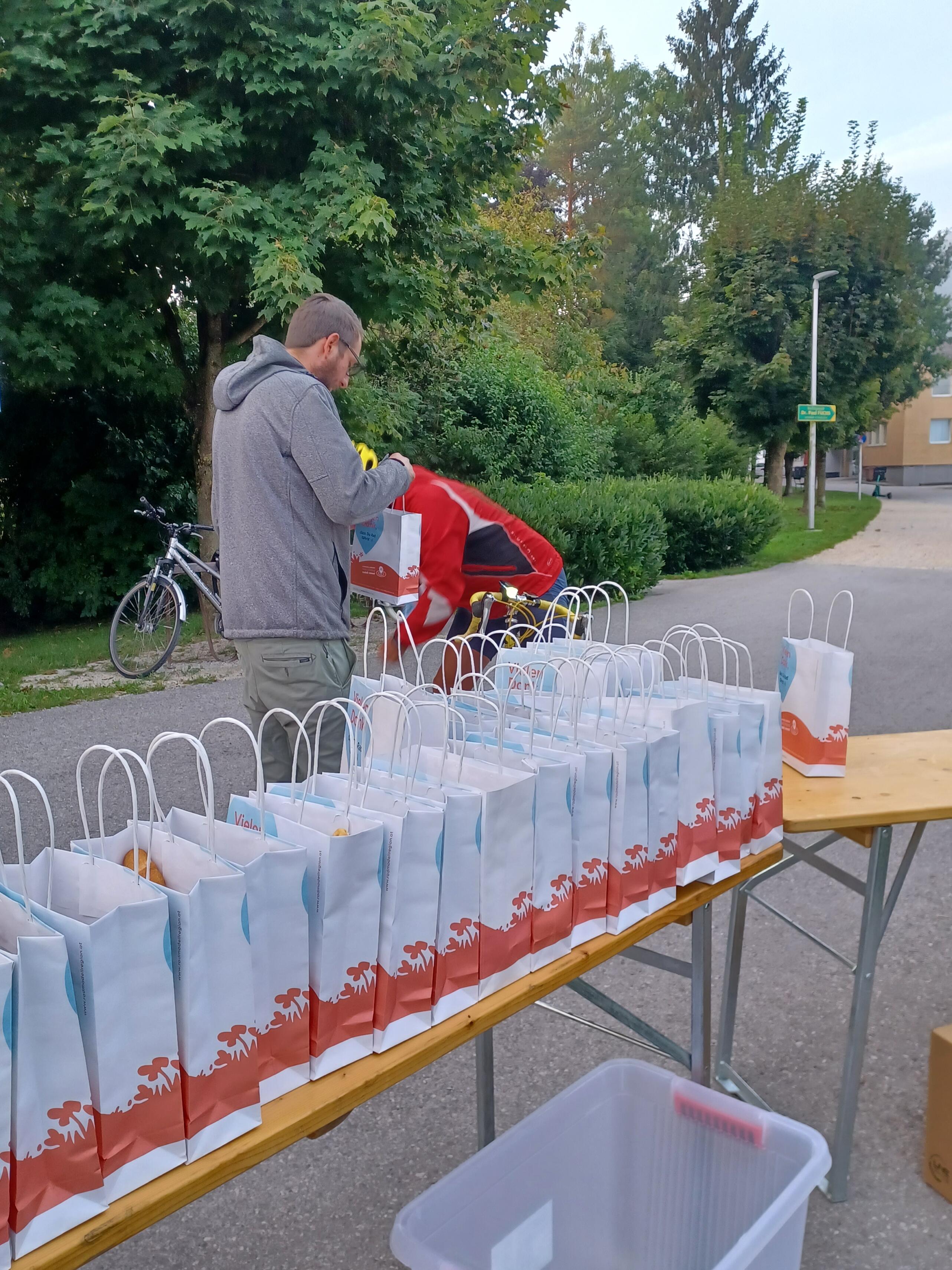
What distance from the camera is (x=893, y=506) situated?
3034cm

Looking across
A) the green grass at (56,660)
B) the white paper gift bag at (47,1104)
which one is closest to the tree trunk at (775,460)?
the green grass at (56,660)

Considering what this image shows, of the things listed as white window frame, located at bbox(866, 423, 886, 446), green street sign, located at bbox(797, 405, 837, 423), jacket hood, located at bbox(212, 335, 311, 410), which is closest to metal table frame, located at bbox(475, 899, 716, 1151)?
jacket hood, located at bbox(212, 335, 311, 410)

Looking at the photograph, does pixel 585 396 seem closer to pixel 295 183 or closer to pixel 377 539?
pixel 295 183

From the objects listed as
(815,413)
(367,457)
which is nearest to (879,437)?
(815,413)

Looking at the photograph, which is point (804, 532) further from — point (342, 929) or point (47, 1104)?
point (47, 1104)

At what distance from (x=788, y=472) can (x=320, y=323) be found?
1184 inches

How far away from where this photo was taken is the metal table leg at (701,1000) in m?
2.34

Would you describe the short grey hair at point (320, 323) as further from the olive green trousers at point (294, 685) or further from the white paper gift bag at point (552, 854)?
the white paper gift bag at point (552, 854)

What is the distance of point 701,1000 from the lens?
238 cm

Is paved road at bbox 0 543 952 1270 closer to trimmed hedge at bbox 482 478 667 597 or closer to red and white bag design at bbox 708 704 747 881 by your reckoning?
red and white bag design at bbox 708 704 747 881

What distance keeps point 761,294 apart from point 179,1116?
1017 inches

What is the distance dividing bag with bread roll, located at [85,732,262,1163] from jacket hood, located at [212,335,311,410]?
162 cm

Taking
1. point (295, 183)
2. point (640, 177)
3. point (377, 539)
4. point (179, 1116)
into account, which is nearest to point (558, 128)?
point (640, 177)

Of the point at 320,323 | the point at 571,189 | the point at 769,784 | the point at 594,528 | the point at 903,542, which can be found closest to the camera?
the point at 769,784
